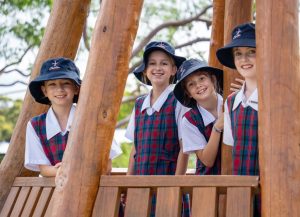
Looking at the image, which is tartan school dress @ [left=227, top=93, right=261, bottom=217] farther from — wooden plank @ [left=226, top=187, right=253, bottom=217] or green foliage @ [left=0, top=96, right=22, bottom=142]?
green foliage @ [left=0, top=96, right=22, bottom=142]

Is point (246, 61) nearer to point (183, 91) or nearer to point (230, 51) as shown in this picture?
point (230, 51)

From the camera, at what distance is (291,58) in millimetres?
3330

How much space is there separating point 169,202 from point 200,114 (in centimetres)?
101

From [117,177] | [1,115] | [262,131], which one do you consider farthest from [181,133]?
[1,115]

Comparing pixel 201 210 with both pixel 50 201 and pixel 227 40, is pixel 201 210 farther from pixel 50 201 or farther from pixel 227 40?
pixel 227 40

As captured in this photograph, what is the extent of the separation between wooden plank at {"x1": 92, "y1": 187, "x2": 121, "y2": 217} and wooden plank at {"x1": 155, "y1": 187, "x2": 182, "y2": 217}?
279mm

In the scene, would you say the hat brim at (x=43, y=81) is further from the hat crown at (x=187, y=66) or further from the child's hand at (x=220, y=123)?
the child's hand at (x=220, y=123)

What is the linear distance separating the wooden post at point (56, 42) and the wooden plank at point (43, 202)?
1074 mm

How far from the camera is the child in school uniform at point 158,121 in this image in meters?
4.46

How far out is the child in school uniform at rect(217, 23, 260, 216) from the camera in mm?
3658

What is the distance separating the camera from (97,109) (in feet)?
12.6

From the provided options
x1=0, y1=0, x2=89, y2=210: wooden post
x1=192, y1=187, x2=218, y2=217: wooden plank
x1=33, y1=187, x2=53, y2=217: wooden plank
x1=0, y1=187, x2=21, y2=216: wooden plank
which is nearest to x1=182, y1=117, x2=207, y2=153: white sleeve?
x1=192, y1=187, x2=218, y2=217: wooden plank

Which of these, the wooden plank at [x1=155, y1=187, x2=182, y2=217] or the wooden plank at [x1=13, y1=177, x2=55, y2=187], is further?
the wooden plank at [x1=13, y1=177, x2=55, y2=187]

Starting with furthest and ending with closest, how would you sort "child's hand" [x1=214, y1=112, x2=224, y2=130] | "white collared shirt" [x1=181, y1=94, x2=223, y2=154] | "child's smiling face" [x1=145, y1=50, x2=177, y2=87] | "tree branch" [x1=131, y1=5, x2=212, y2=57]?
"tree branch" [x1=131, y1=5, x2=212, y2=57] → "child's smiling face" [x1=145, y1=50, x2=177, y2=87] → "white collared shirt" [x1=181, y1=94, x2=223, y2=154] → "child's hand" [x1=214, y1=112, x2=224, y2=130]
